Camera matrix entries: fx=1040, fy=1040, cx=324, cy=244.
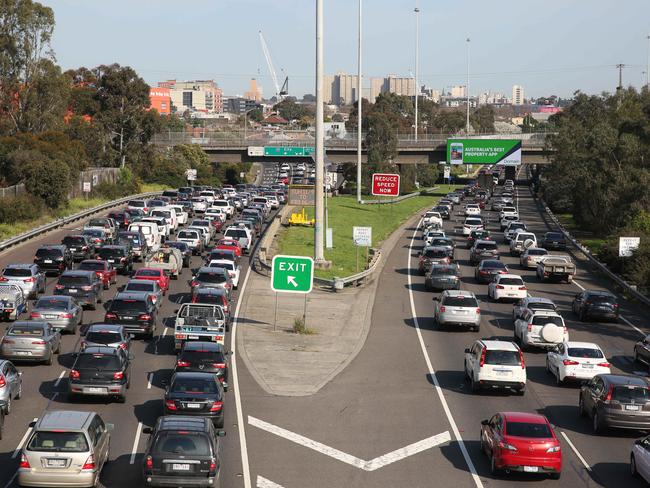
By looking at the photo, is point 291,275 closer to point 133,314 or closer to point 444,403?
point 133,314

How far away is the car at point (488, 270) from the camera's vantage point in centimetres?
5072

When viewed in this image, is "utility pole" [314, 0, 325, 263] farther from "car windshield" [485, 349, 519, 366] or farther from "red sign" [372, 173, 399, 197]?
"red sign" [372, 173, 399, 197]

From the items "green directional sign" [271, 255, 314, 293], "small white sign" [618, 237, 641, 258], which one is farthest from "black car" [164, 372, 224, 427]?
"small white sign" [618, 237, 641, 258]

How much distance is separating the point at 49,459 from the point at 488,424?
9.08 metres

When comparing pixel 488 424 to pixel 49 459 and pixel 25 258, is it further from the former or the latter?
pixel 25 258

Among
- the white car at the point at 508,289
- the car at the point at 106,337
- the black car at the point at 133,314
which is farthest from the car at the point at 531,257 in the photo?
the car at the point at 106,337

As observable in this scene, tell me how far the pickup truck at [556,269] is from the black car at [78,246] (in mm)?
22545

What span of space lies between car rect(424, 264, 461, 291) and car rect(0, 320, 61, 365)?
2230 centimetres

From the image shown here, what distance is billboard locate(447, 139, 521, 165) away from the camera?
114 meters

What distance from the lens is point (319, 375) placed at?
30703mm

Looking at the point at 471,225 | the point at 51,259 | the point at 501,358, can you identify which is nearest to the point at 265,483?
the point at 501,358

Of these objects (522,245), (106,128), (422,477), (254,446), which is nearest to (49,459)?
(254,446)

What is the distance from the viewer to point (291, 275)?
36.8 metres

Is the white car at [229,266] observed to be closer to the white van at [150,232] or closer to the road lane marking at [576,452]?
the white van at [150,232]
